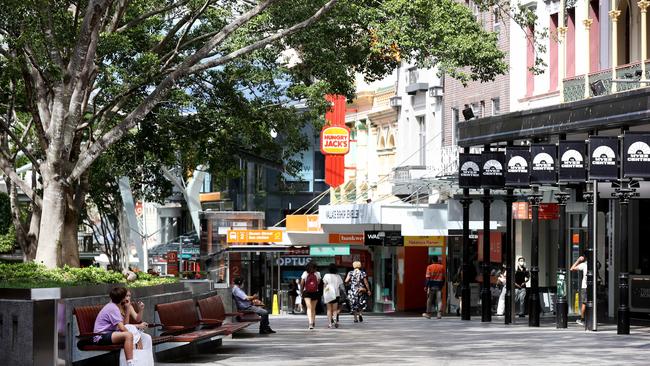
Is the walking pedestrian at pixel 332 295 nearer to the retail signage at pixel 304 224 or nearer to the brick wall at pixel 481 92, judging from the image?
the brick wall at pixel 481 92

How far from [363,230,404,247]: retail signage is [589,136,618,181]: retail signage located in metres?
18.6

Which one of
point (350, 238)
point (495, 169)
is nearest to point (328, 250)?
point (350, 238)

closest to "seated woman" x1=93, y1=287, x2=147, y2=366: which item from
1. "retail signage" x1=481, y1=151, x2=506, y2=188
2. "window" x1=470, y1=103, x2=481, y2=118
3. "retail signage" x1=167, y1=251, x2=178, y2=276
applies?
"retail signage" x1=481, y1=151, x2=506, y2=188

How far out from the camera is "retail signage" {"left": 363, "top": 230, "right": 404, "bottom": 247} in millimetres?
48156

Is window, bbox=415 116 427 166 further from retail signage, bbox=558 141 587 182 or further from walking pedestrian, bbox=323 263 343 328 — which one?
retail signage, bbox=558 141 587 182

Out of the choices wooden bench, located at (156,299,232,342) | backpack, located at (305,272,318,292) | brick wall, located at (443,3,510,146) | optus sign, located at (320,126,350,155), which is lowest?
wooden bench, located at (156,299,232,342)

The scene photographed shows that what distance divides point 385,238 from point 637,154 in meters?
19.7

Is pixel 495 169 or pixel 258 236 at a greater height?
pixel 495 169

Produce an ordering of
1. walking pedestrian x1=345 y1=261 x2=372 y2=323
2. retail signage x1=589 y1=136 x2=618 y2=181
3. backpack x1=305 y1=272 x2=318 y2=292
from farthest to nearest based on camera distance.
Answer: walking pedestrian x1=345 y1=261 x2=372 y2=323 < backpack x1=305 y1=272 x2=318 y2=292 < retail signage x1=589 y1=136 x2=618 y2=181

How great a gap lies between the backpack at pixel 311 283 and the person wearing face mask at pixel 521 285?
872cm

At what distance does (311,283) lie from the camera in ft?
114

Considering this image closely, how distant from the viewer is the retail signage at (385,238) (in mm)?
48156

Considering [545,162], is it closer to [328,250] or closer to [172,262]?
[328,250]

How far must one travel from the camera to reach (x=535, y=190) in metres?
34.9
